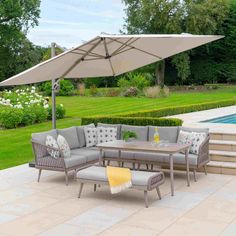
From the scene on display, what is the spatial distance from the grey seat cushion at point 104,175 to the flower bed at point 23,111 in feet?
28.6

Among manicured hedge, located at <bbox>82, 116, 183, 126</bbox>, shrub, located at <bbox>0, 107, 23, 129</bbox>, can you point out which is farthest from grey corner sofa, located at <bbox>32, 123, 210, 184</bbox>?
shrub, located at <bbox>0, 107, 23, 129</bbox>

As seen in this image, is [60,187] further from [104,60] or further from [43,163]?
Answer: [104,60]

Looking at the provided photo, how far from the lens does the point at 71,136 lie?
9.55 metres

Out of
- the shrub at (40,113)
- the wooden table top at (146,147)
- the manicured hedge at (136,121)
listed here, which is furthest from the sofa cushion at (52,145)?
the shrub at (40,113)

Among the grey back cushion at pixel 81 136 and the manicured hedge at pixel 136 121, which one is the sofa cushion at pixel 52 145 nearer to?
the grey back cushion at pixel 81 136

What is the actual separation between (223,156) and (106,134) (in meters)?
2.60

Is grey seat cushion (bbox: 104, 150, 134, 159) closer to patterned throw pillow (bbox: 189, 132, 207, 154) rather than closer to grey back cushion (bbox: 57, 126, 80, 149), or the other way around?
grey back cushion (bbox: 57, 126, 80, 149)

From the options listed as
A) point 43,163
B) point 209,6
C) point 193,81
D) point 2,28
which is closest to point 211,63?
point 193,81

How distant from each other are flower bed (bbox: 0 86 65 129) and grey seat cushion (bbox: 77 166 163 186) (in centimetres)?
871

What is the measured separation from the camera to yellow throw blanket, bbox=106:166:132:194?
6869mm

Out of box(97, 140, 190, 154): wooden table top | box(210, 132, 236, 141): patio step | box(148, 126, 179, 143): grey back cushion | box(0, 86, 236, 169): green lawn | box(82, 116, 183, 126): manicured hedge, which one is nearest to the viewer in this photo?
box(97, 140, 190, 154): wooden table top

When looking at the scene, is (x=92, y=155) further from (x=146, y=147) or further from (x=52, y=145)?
(x=146, y=147)

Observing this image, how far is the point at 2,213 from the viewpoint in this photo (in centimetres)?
651

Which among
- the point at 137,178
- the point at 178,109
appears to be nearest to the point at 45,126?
the point at 178,109
